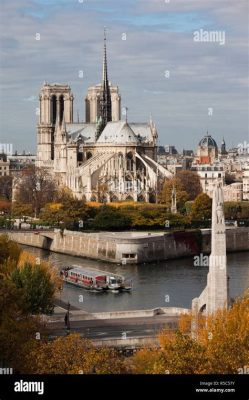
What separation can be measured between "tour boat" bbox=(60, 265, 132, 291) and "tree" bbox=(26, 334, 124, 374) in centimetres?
1511

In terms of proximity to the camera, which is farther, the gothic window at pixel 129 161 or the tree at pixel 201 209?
A: the gothic window at pixel 129 161

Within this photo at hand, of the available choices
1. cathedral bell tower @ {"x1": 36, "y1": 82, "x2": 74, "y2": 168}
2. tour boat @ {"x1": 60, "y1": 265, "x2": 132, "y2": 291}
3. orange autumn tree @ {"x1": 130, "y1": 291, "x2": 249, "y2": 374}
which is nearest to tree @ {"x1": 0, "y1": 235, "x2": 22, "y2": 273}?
tour boat @ {"x1": 60, "y1": 265, "x2": 132, "y2": 291}

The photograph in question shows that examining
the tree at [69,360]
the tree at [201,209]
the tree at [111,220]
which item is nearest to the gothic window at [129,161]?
the tree at [201,209]

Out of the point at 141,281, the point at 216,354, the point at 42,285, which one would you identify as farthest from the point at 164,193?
the point at 216,354

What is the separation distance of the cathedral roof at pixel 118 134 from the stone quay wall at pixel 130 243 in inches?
678

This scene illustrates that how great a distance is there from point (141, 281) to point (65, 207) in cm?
1431

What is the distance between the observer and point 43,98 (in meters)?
66.2

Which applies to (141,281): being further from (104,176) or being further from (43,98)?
(43,98)

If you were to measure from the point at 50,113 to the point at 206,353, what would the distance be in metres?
55.2

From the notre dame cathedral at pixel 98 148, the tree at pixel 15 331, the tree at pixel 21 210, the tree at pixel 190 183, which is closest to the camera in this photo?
the tree at pixel 15 331

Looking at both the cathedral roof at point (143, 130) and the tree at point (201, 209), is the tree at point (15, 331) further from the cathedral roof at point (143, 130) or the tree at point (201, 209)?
the cathedral roof at point (143, 130)

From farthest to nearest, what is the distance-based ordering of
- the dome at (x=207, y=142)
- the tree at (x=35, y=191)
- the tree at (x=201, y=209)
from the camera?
the dome at (x=207, y=142)
the tree at (x=35, y=191)
the tree at (x=201, y=209)

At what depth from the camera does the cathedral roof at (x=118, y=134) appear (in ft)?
188

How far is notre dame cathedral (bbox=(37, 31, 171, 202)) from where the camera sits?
53250mm
